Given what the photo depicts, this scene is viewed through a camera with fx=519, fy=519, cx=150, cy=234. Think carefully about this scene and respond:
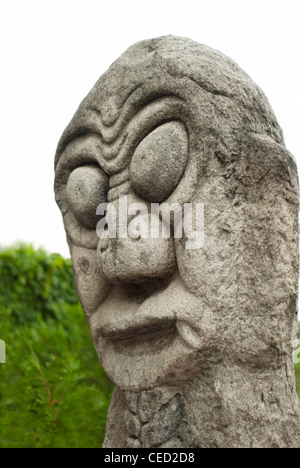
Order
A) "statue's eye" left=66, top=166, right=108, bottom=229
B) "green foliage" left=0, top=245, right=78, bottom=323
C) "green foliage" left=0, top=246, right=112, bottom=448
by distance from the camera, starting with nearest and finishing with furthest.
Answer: "statue's eye" left=66, top=166, right=108, bottom=229, "green foliage" left=0, top=246, right=112, bottom=448, "green foliage" left=0, top=245, right=78, bottom=323

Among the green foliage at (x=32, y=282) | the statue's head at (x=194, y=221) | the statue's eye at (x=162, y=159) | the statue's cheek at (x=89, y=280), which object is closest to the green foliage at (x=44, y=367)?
the green foliage at (x=32, y=282)

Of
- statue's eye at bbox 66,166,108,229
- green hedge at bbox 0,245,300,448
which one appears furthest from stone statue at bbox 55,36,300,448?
green hedge at bbox 0,245,300,448

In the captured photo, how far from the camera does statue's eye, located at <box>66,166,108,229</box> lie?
1956mm

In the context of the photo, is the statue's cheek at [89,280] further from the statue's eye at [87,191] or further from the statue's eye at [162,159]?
the statue's eye at [162,159]

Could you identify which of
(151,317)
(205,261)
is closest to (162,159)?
(205,261)

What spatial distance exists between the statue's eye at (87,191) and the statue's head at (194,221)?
9cm

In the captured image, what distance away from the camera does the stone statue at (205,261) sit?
5.38 ft

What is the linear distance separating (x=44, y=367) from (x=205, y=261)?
77.1 inches

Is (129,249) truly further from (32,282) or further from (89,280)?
(32,282)

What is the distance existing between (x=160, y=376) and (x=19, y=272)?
261 centimetres

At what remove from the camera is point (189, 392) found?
1.70 meters

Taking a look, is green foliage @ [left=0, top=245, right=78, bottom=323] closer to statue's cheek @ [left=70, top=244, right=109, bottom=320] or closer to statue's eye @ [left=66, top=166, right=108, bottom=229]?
statue's cheek @ [left=70, top=244, right=109, bottom=320]

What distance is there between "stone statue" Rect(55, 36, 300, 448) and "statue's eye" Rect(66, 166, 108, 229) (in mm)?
113

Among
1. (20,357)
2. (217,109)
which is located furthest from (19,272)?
(217,109)
